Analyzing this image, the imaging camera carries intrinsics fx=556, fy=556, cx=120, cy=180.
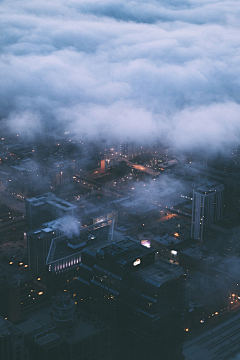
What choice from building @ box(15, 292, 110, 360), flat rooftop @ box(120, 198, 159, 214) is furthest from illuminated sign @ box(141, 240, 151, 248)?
building @ box(15, 292, 110, 360)

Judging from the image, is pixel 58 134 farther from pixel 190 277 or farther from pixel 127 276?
pixel 127 276

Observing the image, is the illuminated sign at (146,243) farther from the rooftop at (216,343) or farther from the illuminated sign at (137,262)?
the illuminated sign at (137,262)

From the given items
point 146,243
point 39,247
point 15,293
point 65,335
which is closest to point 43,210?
point 39,247

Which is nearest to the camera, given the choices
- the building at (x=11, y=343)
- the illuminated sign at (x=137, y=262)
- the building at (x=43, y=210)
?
the building at (x=11, y=343)

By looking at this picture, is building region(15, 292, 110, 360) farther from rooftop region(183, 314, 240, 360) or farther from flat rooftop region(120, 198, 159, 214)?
flat rooftop region(120, 198, 159, 214)

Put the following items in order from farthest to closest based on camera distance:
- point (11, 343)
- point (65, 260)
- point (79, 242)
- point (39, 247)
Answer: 1. point (39, 247)
2. point (79, 242)
3. point (65, 260)
4. point (11, 343)

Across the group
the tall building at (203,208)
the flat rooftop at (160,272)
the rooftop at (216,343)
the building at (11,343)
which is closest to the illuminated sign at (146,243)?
the tall building at (203,208)

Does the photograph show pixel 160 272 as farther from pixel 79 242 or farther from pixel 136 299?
pixel 79 242
